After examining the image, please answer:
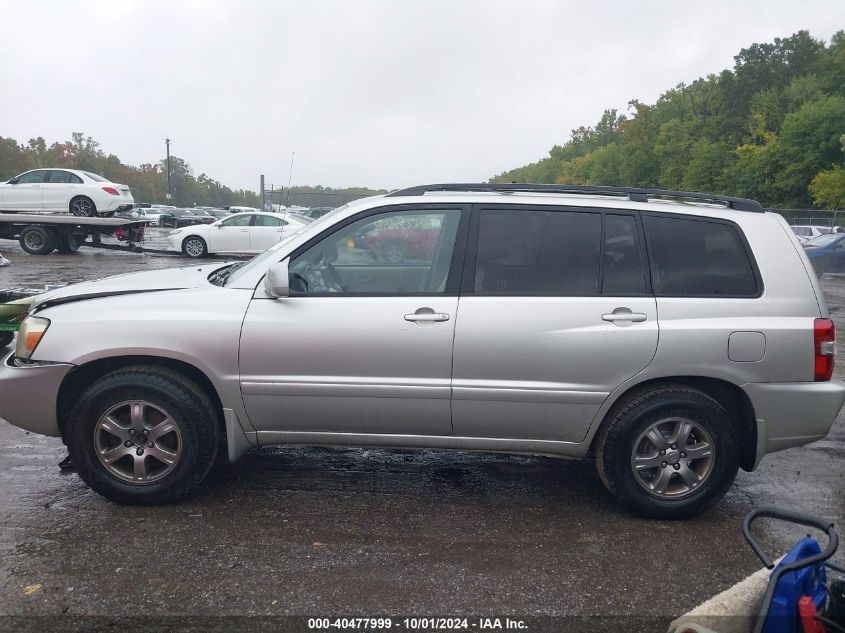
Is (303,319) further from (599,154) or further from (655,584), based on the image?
(599,154)

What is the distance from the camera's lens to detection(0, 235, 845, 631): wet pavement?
3.07 meters

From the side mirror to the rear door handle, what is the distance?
0.67 m

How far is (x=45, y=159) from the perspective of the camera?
85.8 m

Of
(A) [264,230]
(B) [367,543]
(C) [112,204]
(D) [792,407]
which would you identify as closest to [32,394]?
(B) [367,543]

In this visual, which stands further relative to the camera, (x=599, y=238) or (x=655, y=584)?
(x=599, y=238)

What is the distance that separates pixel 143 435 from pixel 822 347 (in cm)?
374

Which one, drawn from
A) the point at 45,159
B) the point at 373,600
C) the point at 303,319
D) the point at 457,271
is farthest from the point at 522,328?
the point at 45,159

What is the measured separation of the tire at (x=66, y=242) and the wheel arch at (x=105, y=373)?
18.9 m

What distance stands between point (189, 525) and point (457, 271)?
1.99 metres

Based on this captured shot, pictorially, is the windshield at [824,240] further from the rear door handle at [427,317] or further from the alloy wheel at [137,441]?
the alloy wheel at [137,441]

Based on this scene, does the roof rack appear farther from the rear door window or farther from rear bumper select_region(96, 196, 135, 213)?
rear bumper select_region(96, 196, 135, 213)

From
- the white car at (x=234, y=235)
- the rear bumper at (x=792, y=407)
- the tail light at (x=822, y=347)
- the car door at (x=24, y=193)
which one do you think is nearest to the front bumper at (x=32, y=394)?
the rear bumper at (x=792, y=407)

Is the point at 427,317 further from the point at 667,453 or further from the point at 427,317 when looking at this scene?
the point at 667,453

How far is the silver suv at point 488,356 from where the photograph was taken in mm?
3805
